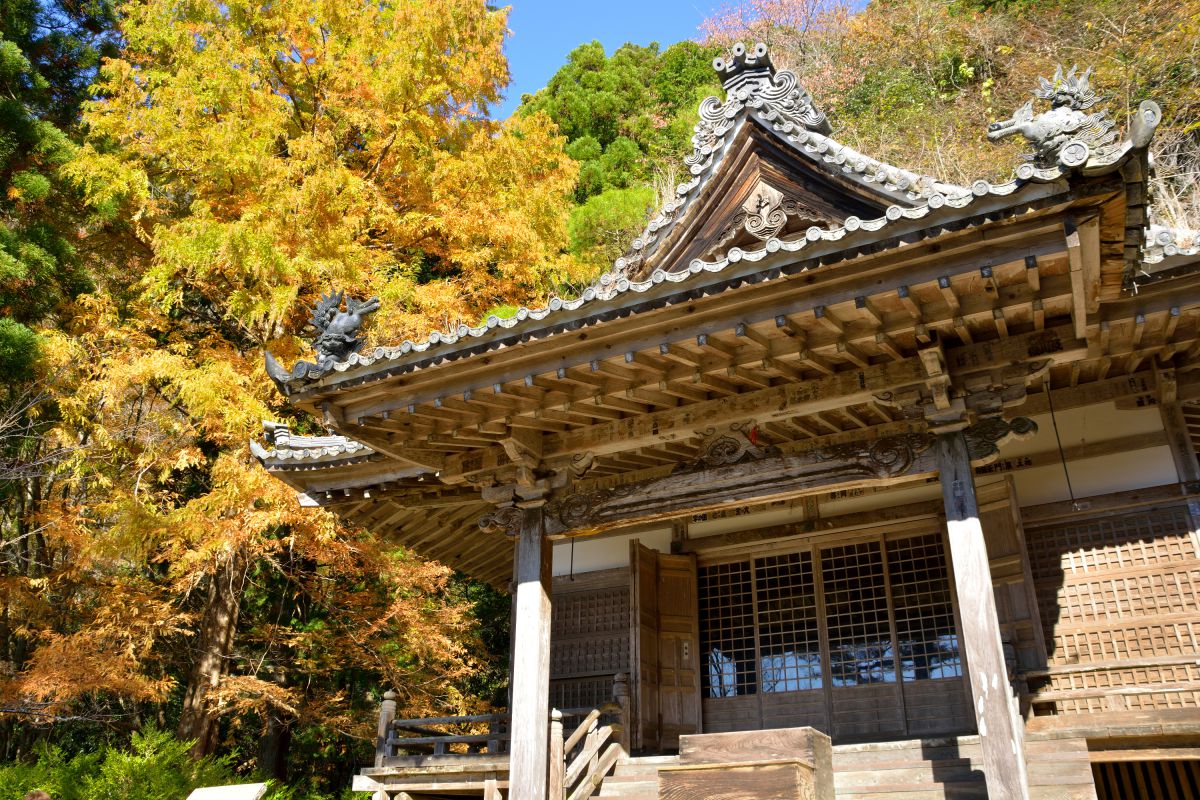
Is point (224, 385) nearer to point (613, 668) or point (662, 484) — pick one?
point (613, 668)

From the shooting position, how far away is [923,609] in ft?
29.8

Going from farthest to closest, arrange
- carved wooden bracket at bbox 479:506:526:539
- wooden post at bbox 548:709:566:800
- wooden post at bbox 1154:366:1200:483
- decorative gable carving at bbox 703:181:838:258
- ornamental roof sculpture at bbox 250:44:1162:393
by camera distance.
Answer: decorative gable carving at bbox 703:181:838:258, carved wooden bracket at bbox 479:506:526:539, wooden post at bbox 1154:366:1200:483, wooden post at bbox 548:709:566:800, ornamental roof sculpture at bbox 250:44:1162:393

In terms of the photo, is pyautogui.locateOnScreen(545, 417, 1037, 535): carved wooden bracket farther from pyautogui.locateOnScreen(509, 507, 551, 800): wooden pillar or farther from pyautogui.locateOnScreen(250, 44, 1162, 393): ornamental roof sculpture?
pyautogui.locateOnScreen(250, 44, 1162, 393): ornamental roof sculpture

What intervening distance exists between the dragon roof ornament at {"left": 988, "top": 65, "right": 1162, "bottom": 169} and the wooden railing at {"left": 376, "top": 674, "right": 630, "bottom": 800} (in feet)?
17.7

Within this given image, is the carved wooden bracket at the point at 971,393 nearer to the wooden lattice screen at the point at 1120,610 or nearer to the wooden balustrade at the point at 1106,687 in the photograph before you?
the wooden lattice screen at the point at 1120,610

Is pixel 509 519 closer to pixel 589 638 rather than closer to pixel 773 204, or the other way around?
pixel 589 638

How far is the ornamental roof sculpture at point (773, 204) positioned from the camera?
192 inches

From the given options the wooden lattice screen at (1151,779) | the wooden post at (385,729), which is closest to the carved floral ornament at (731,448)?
the wooden lattice screen at (1151,779)

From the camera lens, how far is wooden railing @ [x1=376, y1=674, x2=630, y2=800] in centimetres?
739

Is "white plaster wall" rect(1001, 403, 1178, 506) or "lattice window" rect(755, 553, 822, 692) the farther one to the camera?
"lattice window" rect(755, 553, 822, 692)

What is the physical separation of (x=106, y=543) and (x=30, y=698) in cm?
230

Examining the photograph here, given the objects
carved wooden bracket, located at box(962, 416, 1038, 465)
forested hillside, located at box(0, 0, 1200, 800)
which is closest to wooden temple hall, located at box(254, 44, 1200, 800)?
carved wooden bracket, located at box(962, 416, 1038, 465)

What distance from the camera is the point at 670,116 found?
2953cm

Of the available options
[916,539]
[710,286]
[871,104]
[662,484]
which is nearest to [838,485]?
[662,484]
